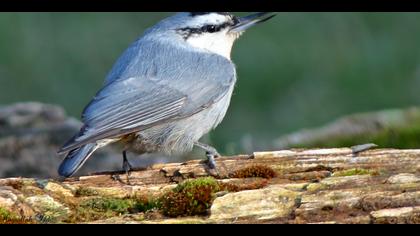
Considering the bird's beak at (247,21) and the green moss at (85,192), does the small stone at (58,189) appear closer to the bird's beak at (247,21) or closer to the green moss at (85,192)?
the green moss at (85,192)

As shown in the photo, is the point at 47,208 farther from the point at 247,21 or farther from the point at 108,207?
the point at 247,21

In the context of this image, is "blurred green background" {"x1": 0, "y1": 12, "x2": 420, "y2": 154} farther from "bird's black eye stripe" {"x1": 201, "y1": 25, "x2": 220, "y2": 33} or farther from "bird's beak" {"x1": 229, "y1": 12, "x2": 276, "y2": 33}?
"bird's black eye stripe" {"x1": 201, "y1": 25, "x2": 220, "y2": 33}

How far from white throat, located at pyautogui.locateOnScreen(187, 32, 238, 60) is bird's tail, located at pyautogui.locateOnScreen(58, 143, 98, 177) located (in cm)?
143

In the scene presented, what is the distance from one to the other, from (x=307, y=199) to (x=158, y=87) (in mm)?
1850

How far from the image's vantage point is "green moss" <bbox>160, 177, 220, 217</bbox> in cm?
561

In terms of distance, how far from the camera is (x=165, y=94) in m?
7.09

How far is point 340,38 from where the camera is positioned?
12008 mm

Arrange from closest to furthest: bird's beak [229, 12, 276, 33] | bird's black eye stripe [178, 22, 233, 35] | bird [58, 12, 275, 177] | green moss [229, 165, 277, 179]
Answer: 1. green moss [229, 165, 277, 179]
2. bird [58, 12, 275, 177]
3. bird's black eye stripe [178, 22, 233, 35]
4. bird's beak [229, 12, 276, 33]

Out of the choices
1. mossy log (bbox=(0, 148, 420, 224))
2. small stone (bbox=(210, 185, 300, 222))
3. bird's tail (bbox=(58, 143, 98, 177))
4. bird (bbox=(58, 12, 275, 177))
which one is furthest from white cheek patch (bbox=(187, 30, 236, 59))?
small stone (bbox=(210, 185, 300, 222))

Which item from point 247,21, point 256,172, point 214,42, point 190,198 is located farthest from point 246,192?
point 247,21

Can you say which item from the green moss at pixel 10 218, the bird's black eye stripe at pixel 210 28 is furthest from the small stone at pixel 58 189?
the bird's black eye stripe at pixel 210 28

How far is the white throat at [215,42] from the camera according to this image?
772 cm

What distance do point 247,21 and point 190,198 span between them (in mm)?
2546

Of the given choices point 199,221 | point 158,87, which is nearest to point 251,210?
point 199,221
